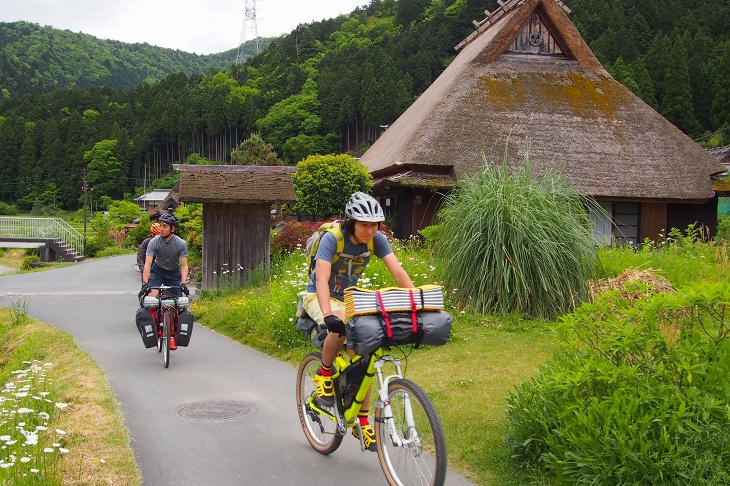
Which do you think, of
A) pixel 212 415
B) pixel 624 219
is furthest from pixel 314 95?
pixel 212 415

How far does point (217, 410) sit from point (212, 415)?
164 millimetres

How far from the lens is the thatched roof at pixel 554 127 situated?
18.6 metres

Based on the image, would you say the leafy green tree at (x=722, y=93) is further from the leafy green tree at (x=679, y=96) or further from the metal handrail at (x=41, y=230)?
the metal handrail at (x=41, y=230)

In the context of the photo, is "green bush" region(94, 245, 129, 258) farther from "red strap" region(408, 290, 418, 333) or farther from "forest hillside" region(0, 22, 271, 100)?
"forest hillside" region(0, 22, 271, 100)

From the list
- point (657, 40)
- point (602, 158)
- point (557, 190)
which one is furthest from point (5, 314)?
point (657, 40)

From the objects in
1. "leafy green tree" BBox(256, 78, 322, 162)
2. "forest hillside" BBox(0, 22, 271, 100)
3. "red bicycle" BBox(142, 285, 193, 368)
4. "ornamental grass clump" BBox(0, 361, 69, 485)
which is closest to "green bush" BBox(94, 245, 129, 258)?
"leafy green tree" BBox(256, 78, 322, 162)

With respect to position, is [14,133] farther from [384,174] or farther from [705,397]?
[705,397]

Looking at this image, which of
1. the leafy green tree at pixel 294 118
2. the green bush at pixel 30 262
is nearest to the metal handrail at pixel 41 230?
the green bush at pixel 30 262

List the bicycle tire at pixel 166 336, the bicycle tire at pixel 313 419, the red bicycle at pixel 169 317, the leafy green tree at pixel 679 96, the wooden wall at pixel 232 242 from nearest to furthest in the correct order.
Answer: the bicycle tire at pixel 313 419
the bicycle tire at pixel 166 336
the red bicycle at pixel 169 317
the wooden wall at pixel 232 242
the leafy green tree at pixel 679 96

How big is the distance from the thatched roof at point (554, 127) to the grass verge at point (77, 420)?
37.0 feet

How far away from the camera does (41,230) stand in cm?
3556

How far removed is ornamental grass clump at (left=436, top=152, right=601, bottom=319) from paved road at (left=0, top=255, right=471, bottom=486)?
10.5ft

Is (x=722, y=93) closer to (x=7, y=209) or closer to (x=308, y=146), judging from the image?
(x=308, y=146)

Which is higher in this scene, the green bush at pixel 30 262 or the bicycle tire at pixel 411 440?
the bicycle tire at pixel 411 440
